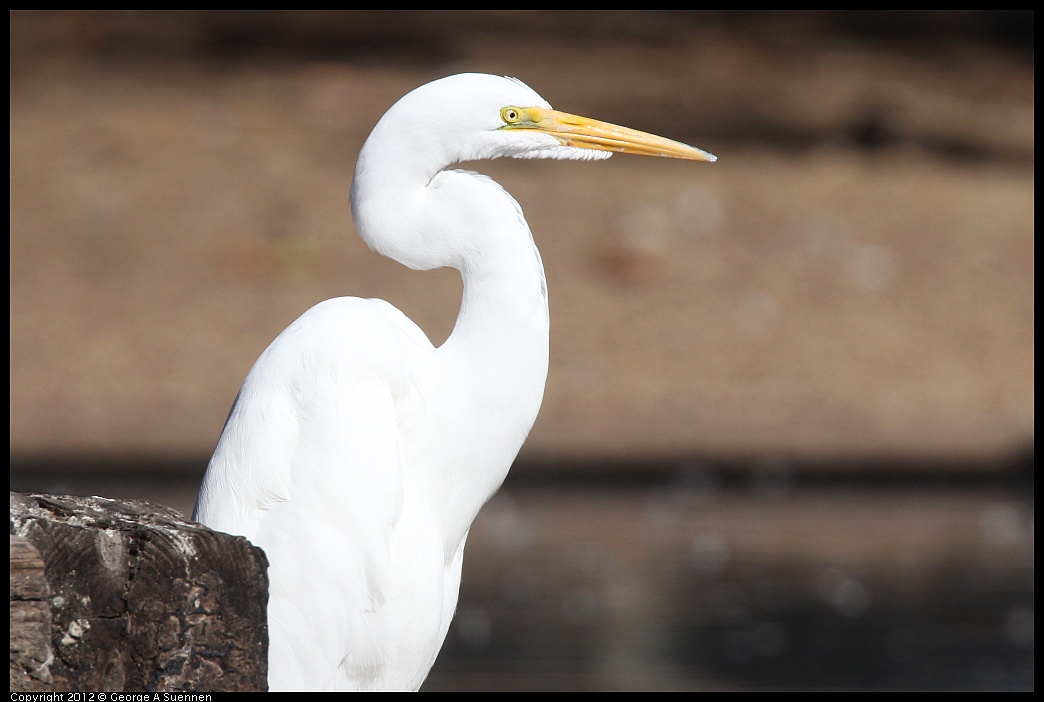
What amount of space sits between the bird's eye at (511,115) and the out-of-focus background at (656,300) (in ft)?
7.91

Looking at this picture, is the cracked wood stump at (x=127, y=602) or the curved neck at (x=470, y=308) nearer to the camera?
the cracked wood stump at (x=127, y=602)

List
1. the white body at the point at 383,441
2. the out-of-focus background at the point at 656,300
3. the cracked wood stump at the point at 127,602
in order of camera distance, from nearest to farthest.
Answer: the cracked wood stump at the point at 127,602 < the white body at the point at 383,441 < the out-of-focus background at the point at 656,300

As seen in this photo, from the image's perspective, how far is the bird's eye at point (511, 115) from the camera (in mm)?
2418

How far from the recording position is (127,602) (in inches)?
65.0

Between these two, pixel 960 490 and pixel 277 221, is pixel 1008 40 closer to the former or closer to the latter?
pixel 960 490

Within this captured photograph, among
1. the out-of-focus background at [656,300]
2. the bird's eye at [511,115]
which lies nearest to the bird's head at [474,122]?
the bird's eye at [511,115]

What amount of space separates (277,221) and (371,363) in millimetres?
9302

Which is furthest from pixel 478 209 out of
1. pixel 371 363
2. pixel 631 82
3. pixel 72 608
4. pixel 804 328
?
pixel 631 82

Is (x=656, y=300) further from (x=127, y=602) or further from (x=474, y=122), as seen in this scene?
(x=127, y=602)

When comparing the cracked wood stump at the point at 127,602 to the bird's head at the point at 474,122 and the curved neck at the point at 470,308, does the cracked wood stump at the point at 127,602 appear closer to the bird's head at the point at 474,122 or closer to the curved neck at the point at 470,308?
the curved neck at the point at 470,308

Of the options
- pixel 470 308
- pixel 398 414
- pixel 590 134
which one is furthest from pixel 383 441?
pixel 590 134

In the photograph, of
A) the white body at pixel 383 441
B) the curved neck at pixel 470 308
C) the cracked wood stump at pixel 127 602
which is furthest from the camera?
the curved neck at pixel 470 308

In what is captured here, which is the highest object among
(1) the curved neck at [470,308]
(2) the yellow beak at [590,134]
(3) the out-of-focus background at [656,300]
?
(2) the yellow beak at [590,134]

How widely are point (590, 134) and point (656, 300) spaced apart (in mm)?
8271
